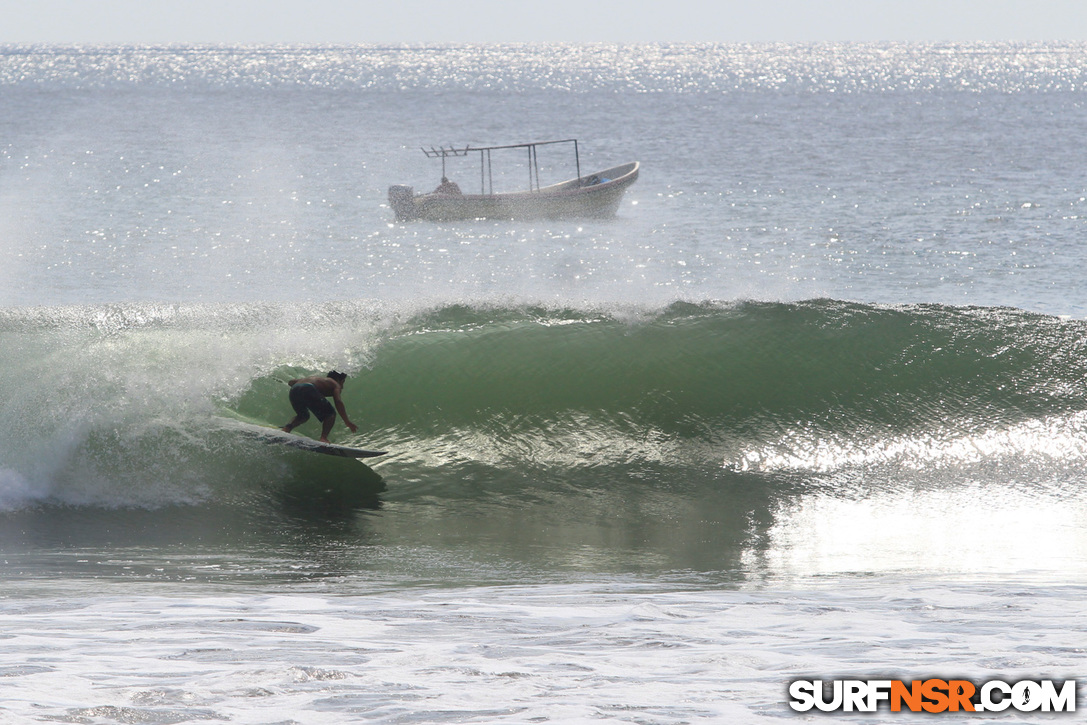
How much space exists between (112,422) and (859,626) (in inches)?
225

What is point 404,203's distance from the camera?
28062 millimetres

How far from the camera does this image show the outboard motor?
27.8 metres

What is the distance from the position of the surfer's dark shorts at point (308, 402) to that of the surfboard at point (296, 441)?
0.70ft

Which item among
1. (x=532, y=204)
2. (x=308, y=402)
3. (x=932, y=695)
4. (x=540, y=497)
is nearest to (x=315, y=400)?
(x=308, y=402)

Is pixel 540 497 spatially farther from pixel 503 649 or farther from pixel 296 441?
pixel 503 649

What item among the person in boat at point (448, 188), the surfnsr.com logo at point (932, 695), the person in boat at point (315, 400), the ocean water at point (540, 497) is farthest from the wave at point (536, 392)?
the person in boat at point (448, 188)

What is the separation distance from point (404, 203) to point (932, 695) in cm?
2563

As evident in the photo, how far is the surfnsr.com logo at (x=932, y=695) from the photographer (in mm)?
3562

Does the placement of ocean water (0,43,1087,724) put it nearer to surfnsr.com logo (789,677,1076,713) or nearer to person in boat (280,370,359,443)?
surfnsr.com logo (789,677,1076,713)

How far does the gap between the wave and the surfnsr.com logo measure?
403cm

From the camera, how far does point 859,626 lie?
15.0 feet

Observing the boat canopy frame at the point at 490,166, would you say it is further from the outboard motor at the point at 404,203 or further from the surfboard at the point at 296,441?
the surfboard at the point at 296,441

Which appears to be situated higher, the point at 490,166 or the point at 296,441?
the point at 490,166

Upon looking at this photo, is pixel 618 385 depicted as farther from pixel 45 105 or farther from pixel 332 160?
pixel 45 105
